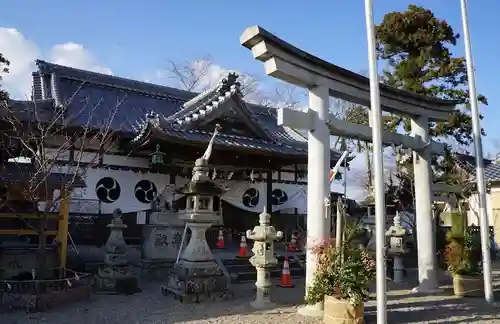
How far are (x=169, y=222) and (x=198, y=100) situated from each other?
7250 mm

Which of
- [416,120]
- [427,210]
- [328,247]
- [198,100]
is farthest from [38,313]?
[198,100]

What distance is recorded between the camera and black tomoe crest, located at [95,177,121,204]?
15.0 meters

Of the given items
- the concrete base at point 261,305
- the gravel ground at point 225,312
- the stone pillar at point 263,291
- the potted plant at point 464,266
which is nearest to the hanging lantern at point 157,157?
the gravel ground at point 225,312

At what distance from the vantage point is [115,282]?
1013cm

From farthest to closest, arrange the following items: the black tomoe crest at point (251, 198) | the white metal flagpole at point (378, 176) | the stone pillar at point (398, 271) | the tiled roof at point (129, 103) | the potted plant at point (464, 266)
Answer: the black tomoe crest at point (251, 198), the tiled roof at point (129, 103), the stone pillar at point (398, 271), the potted plant at point (464, 266), the white metal flagpole at point (378, 176)

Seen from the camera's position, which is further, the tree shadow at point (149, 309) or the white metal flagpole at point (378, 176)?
the tree shadow at point (149, 309)

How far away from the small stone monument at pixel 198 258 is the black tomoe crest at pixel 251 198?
27.0ft

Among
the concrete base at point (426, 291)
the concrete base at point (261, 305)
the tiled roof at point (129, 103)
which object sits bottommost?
the concrete base at point (261, 305)

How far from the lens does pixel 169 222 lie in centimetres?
1212

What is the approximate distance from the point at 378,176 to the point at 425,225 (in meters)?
4.54

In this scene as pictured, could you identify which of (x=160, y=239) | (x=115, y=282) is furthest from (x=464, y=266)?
(x=115, y=282)

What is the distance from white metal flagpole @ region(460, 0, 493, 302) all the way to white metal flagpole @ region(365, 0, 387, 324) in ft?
13.7

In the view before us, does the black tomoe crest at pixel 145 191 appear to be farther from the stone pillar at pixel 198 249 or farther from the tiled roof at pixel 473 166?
the tiled roof at pixel 473 166

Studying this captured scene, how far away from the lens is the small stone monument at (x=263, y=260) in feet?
28.7
